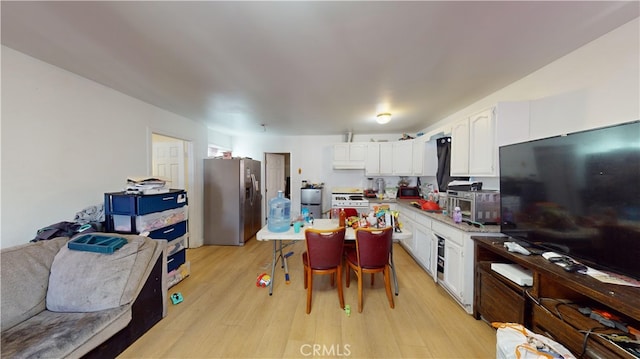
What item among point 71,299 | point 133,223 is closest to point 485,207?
point 71,299

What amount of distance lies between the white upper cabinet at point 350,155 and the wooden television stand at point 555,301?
291 centimetres

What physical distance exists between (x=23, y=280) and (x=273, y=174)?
14.4ft

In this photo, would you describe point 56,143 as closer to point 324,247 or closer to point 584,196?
point 324,247

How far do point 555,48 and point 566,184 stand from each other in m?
1.12

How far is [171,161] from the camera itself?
385cm

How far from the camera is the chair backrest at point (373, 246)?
6.77ft

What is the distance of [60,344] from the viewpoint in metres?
1.18

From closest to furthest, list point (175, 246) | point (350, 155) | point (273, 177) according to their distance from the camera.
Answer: point (175, 246), point (350, 155), point (273, 177)

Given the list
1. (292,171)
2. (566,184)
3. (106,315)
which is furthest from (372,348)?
(292,171)

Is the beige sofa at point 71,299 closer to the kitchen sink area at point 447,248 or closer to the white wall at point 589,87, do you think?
the kitchen sink area at point 447,248

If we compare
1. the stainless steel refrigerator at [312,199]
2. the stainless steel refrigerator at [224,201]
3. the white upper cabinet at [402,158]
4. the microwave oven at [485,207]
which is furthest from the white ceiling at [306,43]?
the stainless steel refrigerator at [312,199]

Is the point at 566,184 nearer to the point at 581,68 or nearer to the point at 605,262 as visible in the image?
the point at 605,262

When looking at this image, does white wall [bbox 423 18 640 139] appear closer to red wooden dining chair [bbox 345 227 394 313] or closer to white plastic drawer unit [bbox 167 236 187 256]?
red wooden dining chair [bbox 345 227 394 313]
